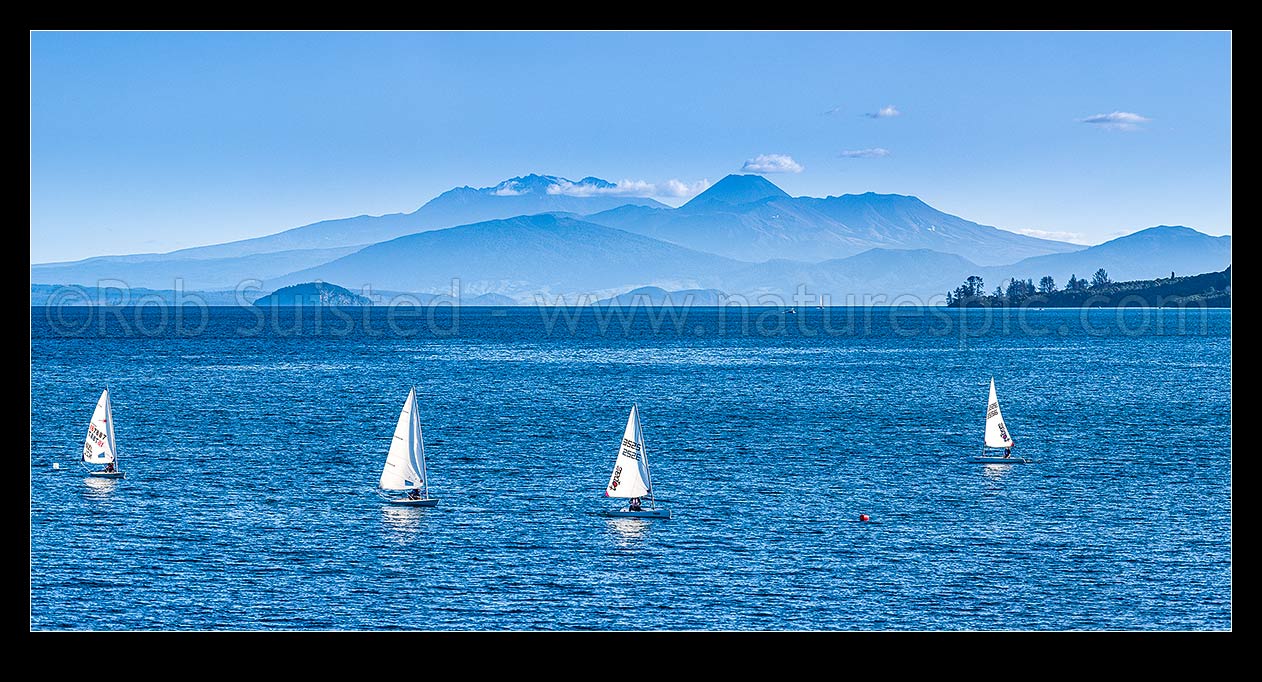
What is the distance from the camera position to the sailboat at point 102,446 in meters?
87.1

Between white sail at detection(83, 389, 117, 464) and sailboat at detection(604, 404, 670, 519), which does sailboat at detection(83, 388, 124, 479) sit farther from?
sailboat at detection(604, 404, 670, 519)

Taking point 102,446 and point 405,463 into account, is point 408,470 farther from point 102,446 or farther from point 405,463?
point 102,446

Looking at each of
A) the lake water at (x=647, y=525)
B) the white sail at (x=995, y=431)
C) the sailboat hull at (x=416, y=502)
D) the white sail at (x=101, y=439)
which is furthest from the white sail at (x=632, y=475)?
the white sail at (x=101, y=439)

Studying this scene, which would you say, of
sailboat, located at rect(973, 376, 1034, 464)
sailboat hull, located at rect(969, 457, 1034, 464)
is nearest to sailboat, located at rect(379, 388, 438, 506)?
sailboat hull, located at rect(969, 457, 1034, 464)

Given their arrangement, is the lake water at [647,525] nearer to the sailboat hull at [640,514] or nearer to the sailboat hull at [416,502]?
the sailboat hull at [640,514]

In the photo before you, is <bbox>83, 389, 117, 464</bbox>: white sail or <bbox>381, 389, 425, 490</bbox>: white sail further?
<bbox>83, 389, 117, 464</bbox>: white sail

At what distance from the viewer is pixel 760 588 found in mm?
57656

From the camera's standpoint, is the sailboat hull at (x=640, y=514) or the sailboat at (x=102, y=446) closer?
the sailboat hull at (x=640, y=514)

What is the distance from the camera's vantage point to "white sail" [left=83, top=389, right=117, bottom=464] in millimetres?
87250

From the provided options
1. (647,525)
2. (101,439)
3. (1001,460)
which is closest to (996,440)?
(1001,460)
